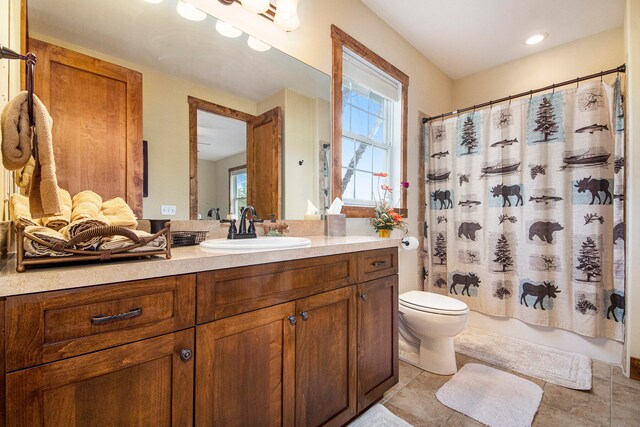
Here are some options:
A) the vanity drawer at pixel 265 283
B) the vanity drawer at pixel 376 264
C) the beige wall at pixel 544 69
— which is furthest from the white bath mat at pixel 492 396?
the beige wall at pixel 544 69

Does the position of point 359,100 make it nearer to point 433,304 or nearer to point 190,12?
point 190,12

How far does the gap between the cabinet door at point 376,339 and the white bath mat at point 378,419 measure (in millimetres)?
73

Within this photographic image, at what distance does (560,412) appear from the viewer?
1546mm

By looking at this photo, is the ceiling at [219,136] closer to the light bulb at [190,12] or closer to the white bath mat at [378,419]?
the light bulb at [190,12]

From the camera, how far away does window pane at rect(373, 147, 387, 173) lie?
2.52 m

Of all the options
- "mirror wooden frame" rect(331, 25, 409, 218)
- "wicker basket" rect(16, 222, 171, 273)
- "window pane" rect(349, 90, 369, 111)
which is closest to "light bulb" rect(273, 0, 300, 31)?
"mirror wooden frame" rect(331, 25, 409, 218)

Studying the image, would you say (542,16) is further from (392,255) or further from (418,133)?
(392,255)

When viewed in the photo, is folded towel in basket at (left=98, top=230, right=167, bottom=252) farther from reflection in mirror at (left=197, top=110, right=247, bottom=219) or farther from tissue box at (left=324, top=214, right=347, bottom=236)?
tissue box at (left=324, top=214, right=347, bottom=236)

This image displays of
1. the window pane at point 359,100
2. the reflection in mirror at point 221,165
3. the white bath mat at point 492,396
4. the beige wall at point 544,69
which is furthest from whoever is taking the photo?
the beige wall at point 544,69

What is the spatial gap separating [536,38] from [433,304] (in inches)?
99.7

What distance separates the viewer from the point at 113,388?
0.73 meters

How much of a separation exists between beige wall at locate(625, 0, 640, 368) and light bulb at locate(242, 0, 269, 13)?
90.0 inches

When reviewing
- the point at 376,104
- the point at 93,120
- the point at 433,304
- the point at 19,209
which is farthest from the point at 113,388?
the point at 376,104

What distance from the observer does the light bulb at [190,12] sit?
132 cm
